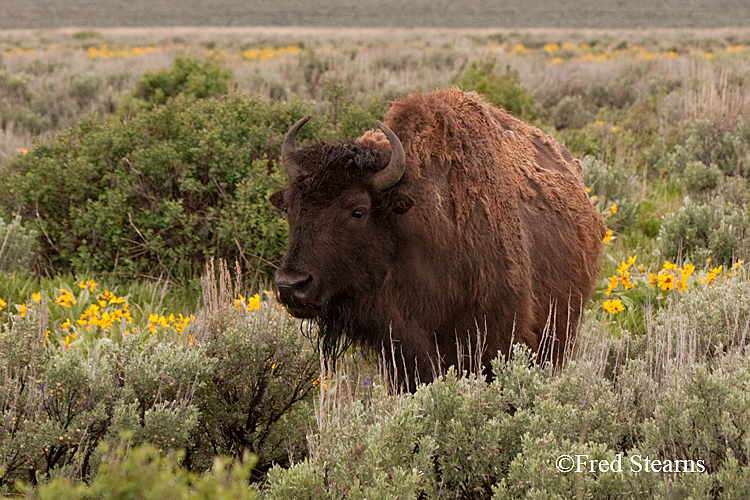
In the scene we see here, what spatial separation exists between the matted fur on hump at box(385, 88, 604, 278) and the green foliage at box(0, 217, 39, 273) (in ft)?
13.8

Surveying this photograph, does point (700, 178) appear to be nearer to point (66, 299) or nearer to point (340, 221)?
point (340, 221)

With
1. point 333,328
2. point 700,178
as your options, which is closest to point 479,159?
point 333,328

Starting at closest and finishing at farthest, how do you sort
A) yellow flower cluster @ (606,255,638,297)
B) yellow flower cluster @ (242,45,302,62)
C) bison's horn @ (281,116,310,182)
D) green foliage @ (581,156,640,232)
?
bison's horn @ (281,116,310,182) < yellow flower cluster @ (606,255,638,297) < green foliage @ (581,156,640,232) < yellow flower cluster @ (242,45,302,62)

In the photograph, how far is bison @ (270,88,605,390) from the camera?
4336 mm

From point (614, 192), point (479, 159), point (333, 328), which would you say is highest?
point (479, 159)

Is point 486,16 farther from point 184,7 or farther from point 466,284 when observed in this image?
point 466,284

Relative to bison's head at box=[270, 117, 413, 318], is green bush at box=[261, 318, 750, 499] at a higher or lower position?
lower

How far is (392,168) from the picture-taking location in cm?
437

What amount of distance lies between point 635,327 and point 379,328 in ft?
9.26

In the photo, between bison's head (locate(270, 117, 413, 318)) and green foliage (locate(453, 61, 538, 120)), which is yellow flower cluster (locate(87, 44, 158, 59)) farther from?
bison's head (locate(270, 117, 413, 318))

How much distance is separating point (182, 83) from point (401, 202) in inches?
389

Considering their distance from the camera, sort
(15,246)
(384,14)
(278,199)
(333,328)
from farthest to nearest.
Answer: (384,14)
(15,246)
(278,199)
(333,328)

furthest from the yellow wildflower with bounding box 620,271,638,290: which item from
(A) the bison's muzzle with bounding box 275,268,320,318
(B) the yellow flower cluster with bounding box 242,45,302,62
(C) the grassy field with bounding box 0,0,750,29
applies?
(C) the grassy field with bounding box 0,0,750,29

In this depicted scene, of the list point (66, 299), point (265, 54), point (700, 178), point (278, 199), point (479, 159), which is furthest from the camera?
point (265, 54)
